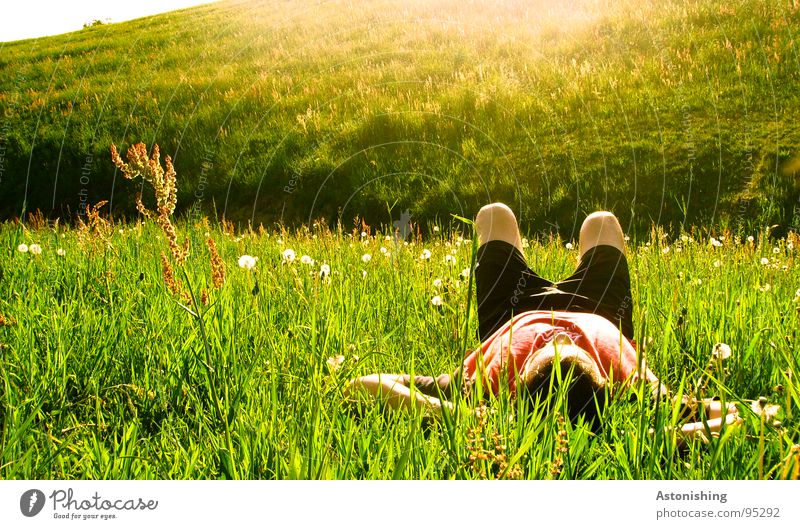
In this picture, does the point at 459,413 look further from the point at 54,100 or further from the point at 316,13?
the point at 316,13

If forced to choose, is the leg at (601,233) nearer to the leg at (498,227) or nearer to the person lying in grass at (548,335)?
the person lying in grass at (548,335)

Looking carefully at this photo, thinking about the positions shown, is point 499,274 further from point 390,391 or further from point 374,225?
point 374,225

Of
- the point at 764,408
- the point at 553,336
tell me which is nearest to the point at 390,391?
the point at 553,336

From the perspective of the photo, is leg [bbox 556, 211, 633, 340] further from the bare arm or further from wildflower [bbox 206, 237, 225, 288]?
wildflower [bbox 206, 237, 225, 288]

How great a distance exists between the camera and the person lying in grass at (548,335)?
6.10ft

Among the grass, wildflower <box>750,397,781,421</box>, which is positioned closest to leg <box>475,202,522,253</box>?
the grass

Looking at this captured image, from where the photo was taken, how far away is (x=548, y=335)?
2.57m

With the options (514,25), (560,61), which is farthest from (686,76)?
(514,25)

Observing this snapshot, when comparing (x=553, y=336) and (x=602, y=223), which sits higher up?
(x=602, y=223)

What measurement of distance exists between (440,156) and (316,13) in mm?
2776
